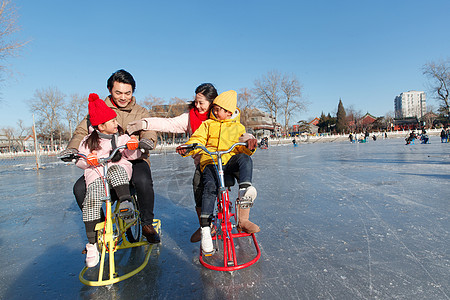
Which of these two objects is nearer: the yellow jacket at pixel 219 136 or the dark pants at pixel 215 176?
the dark pants at pixel 215 176

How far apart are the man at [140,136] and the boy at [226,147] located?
52 cm

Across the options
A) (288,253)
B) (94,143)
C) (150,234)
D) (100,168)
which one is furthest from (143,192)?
(288,253)

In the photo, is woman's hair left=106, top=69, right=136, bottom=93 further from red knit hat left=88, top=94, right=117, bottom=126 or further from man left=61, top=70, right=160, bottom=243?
red knit hat left=88, top=94, right=117, bottom=126

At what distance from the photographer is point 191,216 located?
3.74m

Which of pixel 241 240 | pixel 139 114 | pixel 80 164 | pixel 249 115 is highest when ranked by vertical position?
pixel 249 115

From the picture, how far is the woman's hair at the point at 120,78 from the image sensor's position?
272 cm

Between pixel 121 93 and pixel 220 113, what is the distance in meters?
1.13

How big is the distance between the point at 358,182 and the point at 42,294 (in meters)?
5.73

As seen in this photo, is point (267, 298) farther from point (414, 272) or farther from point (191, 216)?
point (191, 216)

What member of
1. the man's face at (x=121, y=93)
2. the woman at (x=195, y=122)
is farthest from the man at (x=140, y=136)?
the woman at (x=195, y=122)

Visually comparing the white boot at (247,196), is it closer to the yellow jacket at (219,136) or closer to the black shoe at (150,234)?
the yellow jacket at (219,136)

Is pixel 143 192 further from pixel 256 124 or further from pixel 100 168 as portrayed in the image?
pixel 256 124

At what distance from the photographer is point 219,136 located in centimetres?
244

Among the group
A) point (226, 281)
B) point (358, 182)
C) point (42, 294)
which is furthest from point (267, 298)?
point (358, 182)
